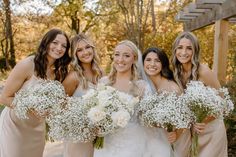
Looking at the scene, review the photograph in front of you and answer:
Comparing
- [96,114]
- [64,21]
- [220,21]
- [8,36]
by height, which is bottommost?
[96,114]

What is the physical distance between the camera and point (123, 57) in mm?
3773

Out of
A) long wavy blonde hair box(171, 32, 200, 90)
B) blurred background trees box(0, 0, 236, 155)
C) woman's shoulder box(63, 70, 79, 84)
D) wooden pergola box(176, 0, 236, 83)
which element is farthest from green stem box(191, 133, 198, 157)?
blurred background trees box(0, 0, 236, 155)

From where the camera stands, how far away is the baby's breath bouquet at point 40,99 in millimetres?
3385

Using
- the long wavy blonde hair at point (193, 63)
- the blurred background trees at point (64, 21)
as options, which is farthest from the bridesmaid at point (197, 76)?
the blurred background trees at point (64, 21)

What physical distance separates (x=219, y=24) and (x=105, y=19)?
16002 mm

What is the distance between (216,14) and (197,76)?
4.09 meters

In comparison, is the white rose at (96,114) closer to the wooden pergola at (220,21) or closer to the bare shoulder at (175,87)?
the bare shoulder at (175,87)

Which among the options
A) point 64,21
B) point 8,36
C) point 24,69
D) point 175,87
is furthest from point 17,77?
point 64,21

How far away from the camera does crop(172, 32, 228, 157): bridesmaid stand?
3.83m

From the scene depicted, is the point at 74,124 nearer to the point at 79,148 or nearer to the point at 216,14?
the point at 79,148

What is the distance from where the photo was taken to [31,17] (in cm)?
2322

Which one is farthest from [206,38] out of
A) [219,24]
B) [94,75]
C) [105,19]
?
[94,75]

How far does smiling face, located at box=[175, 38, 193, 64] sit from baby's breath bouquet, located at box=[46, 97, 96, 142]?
1.17 m

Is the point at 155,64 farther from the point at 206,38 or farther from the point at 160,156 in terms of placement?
the point at 206,38
